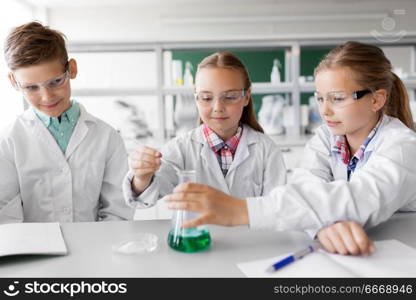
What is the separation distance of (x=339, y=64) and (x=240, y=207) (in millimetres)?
570

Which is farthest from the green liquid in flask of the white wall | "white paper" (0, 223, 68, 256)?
Result: the white wall

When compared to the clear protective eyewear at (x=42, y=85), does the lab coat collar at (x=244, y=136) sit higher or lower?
lower

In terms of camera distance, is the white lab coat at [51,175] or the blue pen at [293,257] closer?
the blue pen at [293,257]

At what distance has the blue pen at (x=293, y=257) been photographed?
2.59 ft

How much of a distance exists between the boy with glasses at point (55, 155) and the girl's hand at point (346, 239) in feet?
3.00

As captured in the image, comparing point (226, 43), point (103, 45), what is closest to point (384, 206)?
point (226, 43)

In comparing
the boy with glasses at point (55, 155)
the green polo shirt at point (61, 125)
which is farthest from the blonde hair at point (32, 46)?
the green polo shirt at point (61, 125)

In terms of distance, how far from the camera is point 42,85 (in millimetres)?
1417

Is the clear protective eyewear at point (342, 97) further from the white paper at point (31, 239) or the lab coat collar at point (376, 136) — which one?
the white paper at point (31, 239)

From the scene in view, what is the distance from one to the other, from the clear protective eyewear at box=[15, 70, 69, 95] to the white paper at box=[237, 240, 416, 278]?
0.96m

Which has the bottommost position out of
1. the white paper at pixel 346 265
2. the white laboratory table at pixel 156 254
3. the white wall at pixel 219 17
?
the white laboratory table at pixel 156 254

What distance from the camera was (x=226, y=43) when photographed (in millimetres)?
3650

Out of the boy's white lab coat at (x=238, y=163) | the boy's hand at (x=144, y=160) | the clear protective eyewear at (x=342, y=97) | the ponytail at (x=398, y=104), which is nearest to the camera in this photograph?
the boy's hand at (x=144, y=160)

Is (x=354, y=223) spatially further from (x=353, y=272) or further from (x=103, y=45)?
(x=103, y=45)
